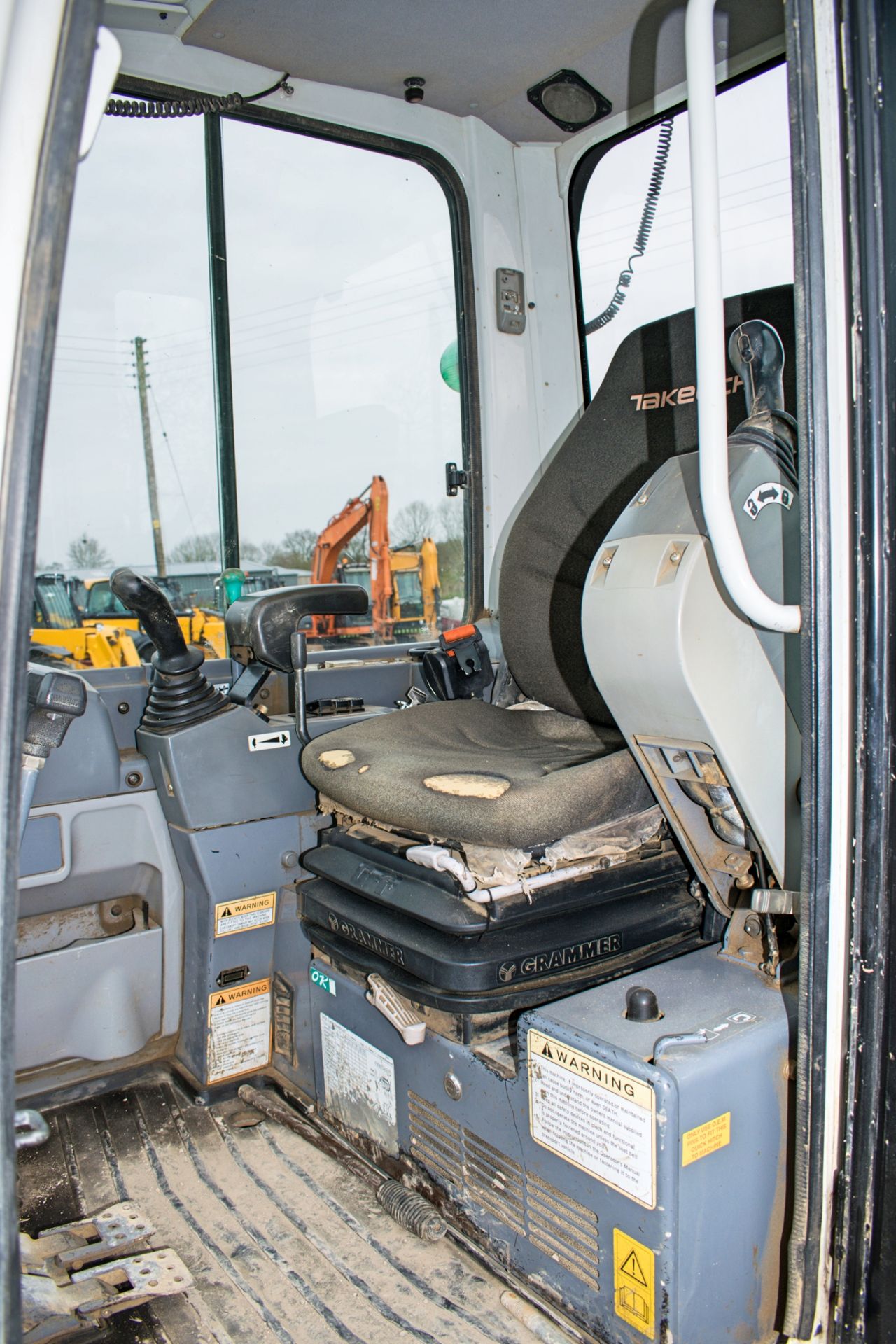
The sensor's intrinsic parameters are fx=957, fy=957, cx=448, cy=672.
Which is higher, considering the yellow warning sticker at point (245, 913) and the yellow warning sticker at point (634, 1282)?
the yellow warning sticker at point (245, 913)

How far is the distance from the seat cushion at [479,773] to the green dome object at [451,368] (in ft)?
3.11

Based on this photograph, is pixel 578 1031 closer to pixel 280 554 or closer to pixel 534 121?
pixel 280 554

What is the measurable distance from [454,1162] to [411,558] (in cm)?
215

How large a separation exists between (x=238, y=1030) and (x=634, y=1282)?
1.03 metres

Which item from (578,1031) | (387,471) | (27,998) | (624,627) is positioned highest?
(387,471)

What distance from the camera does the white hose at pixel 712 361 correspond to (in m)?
0.99

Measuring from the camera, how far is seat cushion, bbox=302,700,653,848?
53.4 inches

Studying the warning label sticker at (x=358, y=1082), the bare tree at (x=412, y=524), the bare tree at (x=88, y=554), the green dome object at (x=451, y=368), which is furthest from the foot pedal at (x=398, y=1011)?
the bare tree at (x=88, y=554)

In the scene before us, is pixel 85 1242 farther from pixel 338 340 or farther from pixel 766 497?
pixel 338 340

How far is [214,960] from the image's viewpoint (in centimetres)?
191

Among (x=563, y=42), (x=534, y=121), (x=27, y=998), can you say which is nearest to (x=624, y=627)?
(x=27, y=998)

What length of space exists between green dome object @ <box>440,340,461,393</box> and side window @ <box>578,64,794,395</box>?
36 cm

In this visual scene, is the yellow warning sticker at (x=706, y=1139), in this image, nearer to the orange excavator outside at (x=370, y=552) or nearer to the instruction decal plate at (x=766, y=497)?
the instruction decal plate at (x=766, y=497)

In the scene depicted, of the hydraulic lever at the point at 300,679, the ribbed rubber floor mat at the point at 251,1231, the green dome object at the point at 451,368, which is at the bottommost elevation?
the ribbed rubber floor mat at the point at 251,1231
